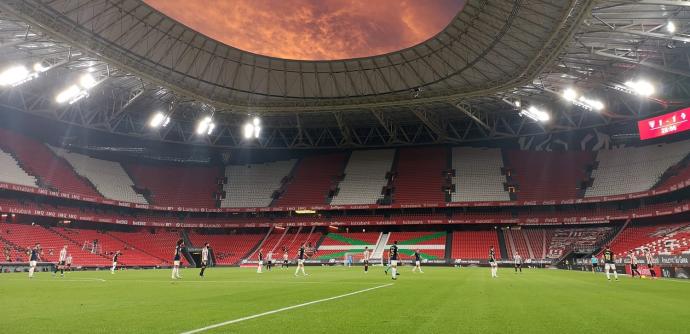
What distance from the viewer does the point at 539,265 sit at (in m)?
49.0

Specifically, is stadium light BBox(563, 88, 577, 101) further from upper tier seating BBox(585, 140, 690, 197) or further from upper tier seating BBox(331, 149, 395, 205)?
upper tier seating BBox(331, 149, 395, 205)

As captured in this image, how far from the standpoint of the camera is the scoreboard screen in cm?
4134

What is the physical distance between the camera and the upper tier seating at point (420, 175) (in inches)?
2377

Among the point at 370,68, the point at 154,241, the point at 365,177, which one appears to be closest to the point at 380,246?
the point at 365,177

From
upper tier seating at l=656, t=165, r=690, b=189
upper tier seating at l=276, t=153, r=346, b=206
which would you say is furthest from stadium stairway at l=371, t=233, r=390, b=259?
upper tier seating at l=656, t=165, r=690, b=189

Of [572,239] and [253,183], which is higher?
[253,183]

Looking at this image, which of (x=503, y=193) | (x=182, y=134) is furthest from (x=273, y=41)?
(x=503, y=193)

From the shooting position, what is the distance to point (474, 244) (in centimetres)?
5397

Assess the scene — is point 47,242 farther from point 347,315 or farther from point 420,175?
point 347,315

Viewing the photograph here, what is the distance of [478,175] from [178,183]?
147 ft

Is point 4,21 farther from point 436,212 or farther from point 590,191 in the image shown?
point 590,191

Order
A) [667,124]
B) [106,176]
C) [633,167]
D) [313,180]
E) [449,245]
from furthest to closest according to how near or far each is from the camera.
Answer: [313,180]
[106,176]
[449,245]
[633,167]
[667,124]

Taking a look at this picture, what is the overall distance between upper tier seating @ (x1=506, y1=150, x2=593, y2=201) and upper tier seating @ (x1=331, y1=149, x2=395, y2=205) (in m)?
18.3

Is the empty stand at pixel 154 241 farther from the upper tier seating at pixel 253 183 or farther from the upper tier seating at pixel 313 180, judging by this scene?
the upper tier seating at pixel 313 180
